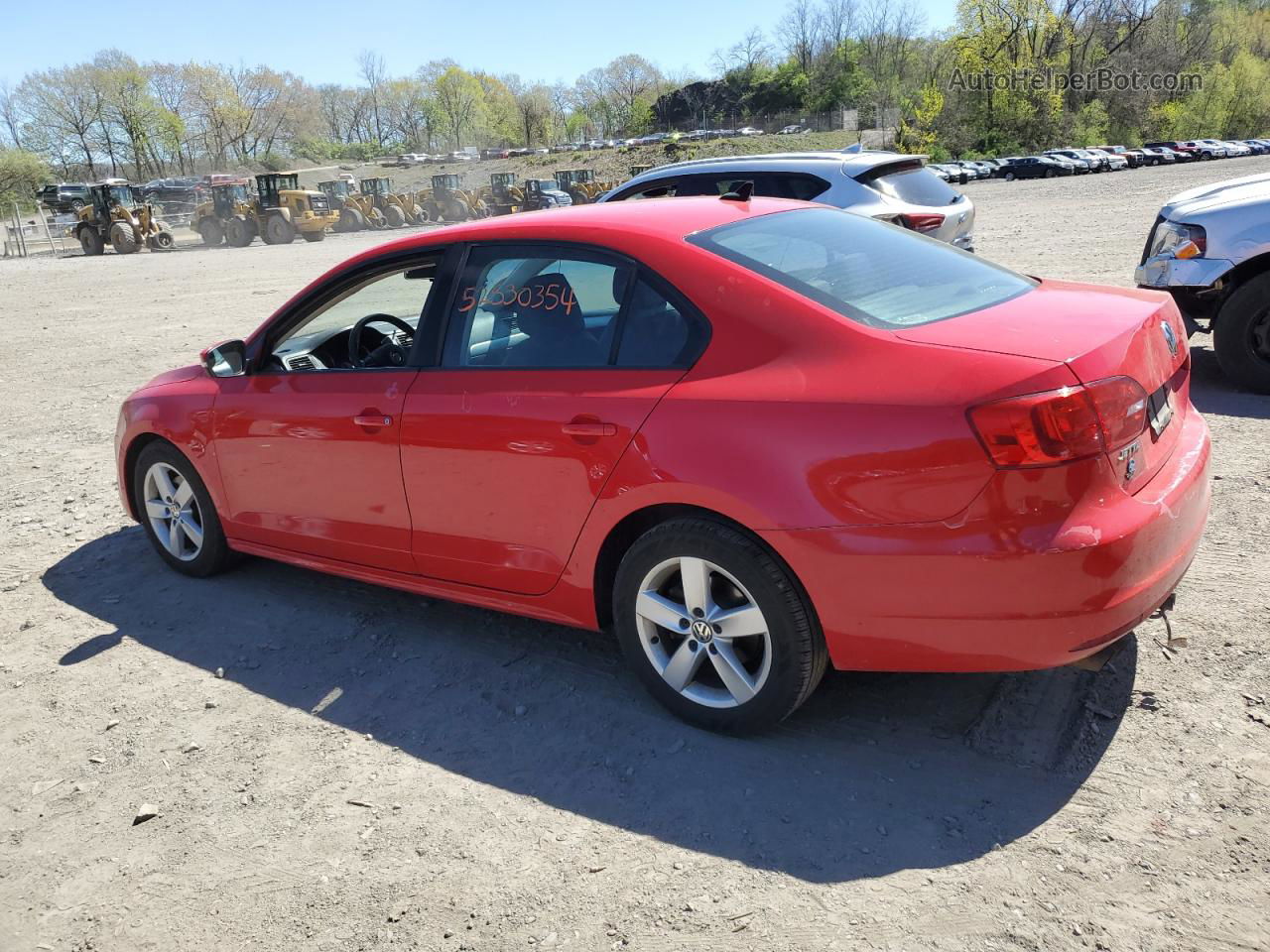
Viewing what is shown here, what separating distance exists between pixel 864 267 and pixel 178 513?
3492 millimetres

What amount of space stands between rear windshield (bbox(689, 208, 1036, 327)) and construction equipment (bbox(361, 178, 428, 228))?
41506mm

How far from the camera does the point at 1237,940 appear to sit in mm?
2254

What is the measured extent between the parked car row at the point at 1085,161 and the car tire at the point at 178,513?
168ft

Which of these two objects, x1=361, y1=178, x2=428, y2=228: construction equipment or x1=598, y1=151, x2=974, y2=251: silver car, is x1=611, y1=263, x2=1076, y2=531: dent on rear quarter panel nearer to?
x1=598, y1=151, x2=974, y2=251: silver car

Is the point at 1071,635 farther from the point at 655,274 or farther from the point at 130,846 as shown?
the point at 130,846

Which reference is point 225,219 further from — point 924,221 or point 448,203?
point 924,221

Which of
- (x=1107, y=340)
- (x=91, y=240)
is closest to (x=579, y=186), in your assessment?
(x=91, y=240)

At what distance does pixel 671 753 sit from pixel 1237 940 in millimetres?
1559

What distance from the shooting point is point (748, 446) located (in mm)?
2881

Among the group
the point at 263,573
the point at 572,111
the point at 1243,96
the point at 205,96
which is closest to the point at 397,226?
the point at 263,573

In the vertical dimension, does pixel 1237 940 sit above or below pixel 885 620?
below

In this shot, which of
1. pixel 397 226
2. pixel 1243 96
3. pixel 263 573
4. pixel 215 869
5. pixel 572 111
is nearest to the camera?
pixel 215 869

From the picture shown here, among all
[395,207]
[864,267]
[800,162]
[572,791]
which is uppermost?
[800,162]

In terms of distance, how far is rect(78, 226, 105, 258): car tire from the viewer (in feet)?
120
